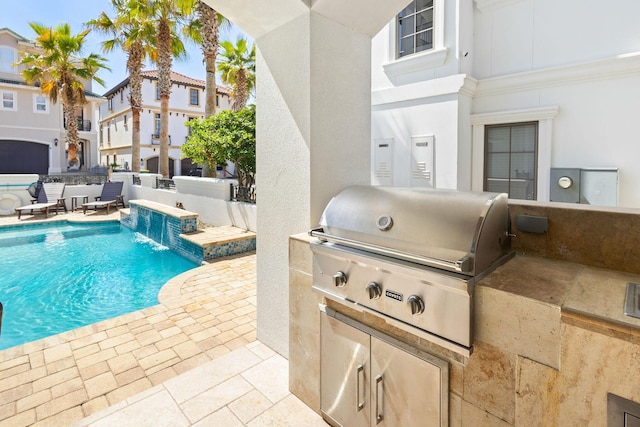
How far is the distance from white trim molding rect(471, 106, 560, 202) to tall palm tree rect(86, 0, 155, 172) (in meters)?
13.4

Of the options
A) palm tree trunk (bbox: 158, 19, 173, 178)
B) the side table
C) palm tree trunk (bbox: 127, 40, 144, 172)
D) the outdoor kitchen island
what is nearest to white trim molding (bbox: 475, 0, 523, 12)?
the outdoor kitchen island

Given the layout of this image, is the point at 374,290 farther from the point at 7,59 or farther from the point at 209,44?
the point at 7,59

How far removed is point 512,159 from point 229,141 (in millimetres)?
6370

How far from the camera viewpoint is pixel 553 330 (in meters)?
1.26

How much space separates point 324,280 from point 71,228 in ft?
39.1

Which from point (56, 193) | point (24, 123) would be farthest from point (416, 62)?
point (24, 123)

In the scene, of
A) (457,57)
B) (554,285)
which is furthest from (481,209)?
(457,57)

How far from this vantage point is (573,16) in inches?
233

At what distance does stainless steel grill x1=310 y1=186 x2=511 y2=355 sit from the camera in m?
1.51

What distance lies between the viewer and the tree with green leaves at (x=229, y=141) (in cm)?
838

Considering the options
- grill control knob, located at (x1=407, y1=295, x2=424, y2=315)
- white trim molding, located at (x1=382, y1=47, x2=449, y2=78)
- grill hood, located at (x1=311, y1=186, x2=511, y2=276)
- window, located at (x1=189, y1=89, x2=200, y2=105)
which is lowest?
grill control knob, located at (x1=407, y1=295, x2=424, y2=315)

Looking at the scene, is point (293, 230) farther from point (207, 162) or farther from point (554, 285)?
point (207, 162)

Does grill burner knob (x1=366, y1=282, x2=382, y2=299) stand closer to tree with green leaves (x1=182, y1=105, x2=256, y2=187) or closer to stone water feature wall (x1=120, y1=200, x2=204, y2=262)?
stone water feature wall (x1=120, y1=200, x2=204, y2=262)

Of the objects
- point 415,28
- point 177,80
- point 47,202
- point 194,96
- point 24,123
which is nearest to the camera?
point 415,28
